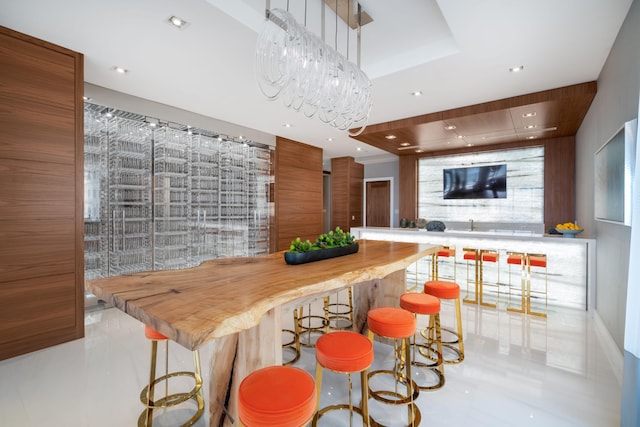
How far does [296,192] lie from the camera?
6488 mm

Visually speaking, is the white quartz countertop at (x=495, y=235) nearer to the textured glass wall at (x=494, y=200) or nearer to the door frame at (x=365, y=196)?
the textured glass wall at (x=494, y=200)

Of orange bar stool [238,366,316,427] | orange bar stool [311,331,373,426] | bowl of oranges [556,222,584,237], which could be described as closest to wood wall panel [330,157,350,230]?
bowl of oranges [556,222,584,237]

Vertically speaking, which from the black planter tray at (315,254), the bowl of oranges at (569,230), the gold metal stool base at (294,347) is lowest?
the gold metal stool base at (294,347)

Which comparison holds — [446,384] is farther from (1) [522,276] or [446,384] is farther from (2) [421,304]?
(1) [522,276]

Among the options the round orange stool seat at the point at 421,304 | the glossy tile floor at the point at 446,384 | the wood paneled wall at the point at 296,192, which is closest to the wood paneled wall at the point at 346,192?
the wood paneled wall at the point at 296,192

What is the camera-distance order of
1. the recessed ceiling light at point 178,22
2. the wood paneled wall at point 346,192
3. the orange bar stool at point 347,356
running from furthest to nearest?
the wood paneled wall at point 346,192 < the recessed ceiling light at point 178,22 < the orange bar stool at point 347,356

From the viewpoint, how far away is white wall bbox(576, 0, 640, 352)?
2.20 meters

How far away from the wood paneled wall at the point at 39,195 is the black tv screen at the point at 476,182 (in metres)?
6.41

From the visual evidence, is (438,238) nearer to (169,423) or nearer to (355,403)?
(355,403)

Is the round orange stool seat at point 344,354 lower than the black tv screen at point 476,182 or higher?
lower

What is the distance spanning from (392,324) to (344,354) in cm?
46

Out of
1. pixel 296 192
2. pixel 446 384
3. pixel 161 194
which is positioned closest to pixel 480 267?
pixel 446 384

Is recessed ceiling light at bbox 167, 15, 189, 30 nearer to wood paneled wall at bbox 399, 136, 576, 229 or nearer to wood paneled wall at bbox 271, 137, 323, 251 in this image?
wood paneled wall at bbox 271, 137, 323, 251

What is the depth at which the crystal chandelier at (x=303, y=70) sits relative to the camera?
1.87 metres
